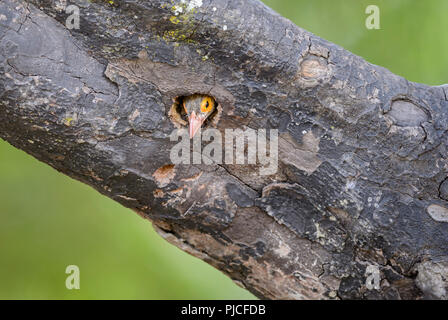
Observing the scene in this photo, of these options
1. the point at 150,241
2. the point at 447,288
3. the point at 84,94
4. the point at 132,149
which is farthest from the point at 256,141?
the point at 150,241

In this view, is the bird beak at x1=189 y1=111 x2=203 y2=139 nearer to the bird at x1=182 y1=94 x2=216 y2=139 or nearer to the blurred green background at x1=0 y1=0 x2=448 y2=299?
the bird at x1=182 y1=94 x2=216 y2=139

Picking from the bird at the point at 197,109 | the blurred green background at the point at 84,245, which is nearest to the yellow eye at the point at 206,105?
the bird at the point at 197,109

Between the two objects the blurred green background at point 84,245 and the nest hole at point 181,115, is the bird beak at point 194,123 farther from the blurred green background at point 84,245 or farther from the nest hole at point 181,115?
the blurred green background at point 84,245

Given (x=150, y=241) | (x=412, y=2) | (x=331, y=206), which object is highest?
(x=412, y=2)

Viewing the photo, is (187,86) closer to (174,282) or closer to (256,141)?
(256,141)

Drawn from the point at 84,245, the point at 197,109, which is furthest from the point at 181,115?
the point at 84,245
